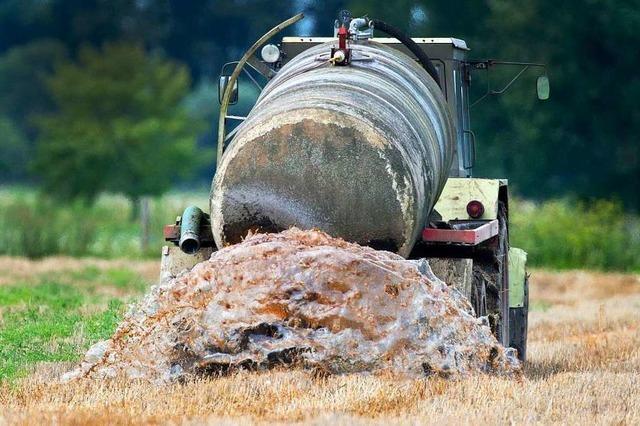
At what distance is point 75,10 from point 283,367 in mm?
40433

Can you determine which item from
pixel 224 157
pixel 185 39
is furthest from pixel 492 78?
pixel 224 157

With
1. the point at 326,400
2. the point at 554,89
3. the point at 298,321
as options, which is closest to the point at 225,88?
the point at 298,321

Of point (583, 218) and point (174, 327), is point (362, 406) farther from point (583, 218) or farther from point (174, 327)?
point (583, 218)

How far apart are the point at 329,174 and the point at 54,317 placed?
234 inches

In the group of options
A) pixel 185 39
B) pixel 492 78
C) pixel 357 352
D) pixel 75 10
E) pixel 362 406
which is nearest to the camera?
pixel 362 406

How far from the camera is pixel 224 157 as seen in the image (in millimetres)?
10695

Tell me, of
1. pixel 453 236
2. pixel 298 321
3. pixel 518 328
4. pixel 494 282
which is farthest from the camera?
pixel 518 328

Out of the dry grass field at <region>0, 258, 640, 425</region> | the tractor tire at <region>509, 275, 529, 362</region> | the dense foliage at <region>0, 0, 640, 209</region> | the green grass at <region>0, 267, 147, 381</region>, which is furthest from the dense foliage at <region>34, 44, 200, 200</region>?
the dry grass field at <region>0, 258, 640, 425</region>

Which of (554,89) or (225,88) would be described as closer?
(225,88)

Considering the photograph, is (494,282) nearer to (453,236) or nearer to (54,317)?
(453,236)

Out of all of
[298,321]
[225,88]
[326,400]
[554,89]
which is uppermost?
[554,89]

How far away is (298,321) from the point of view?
9.66m

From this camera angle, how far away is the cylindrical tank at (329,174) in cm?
1032

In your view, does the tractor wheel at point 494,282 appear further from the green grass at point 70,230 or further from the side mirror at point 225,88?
the green grass at point 70,230
